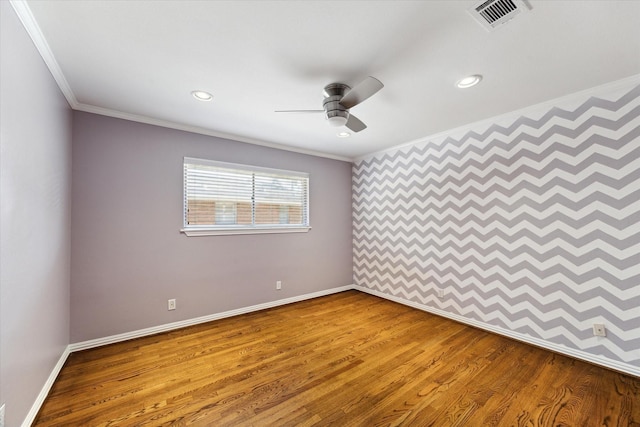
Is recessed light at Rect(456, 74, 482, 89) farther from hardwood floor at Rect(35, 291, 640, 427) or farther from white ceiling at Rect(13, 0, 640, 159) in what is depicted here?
hardwood floor at Rect(35, 291, 640, 427)

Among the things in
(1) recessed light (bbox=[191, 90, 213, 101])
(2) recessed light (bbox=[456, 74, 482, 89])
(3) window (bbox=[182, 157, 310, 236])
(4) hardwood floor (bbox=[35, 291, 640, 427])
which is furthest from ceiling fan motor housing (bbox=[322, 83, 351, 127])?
(4) hardwood floor (bbox=[35, 291, 640, 427])

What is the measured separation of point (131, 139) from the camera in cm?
271

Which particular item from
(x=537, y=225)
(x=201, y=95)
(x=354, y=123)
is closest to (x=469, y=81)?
(x=354, y=123)

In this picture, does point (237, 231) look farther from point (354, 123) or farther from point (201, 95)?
point (354, 123)

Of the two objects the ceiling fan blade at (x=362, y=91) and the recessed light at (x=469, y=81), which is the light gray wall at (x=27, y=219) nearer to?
the ceiling fan blade at (x=362, y=91)

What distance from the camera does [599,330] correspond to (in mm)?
2152

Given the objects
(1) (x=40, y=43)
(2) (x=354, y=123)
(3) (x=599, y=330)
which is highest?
(1) (x=40, y=43)

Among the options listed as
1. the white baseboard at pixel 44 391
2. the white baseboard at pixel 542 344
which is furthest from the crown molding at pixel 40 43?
the white baseboard at pixel 542 344

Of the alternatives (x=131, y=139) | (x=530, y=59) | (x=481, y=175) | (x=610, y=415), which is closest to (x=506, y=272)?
(x=481, y=175)

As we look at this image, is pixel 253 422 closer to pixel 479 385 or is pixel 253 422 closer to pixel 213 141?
pixel 479 385

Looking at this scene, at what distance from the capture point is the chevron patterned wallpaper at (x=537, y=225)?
2082mm

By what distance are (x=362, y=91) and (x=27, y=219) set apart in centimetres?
233

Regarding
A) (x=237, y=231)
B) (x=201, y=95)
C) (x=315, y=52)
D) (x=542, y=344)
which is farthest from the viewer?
(x=237, y=231)

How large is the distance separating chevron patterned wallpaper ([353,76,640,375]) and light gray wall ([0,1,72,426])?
3.81 meters
